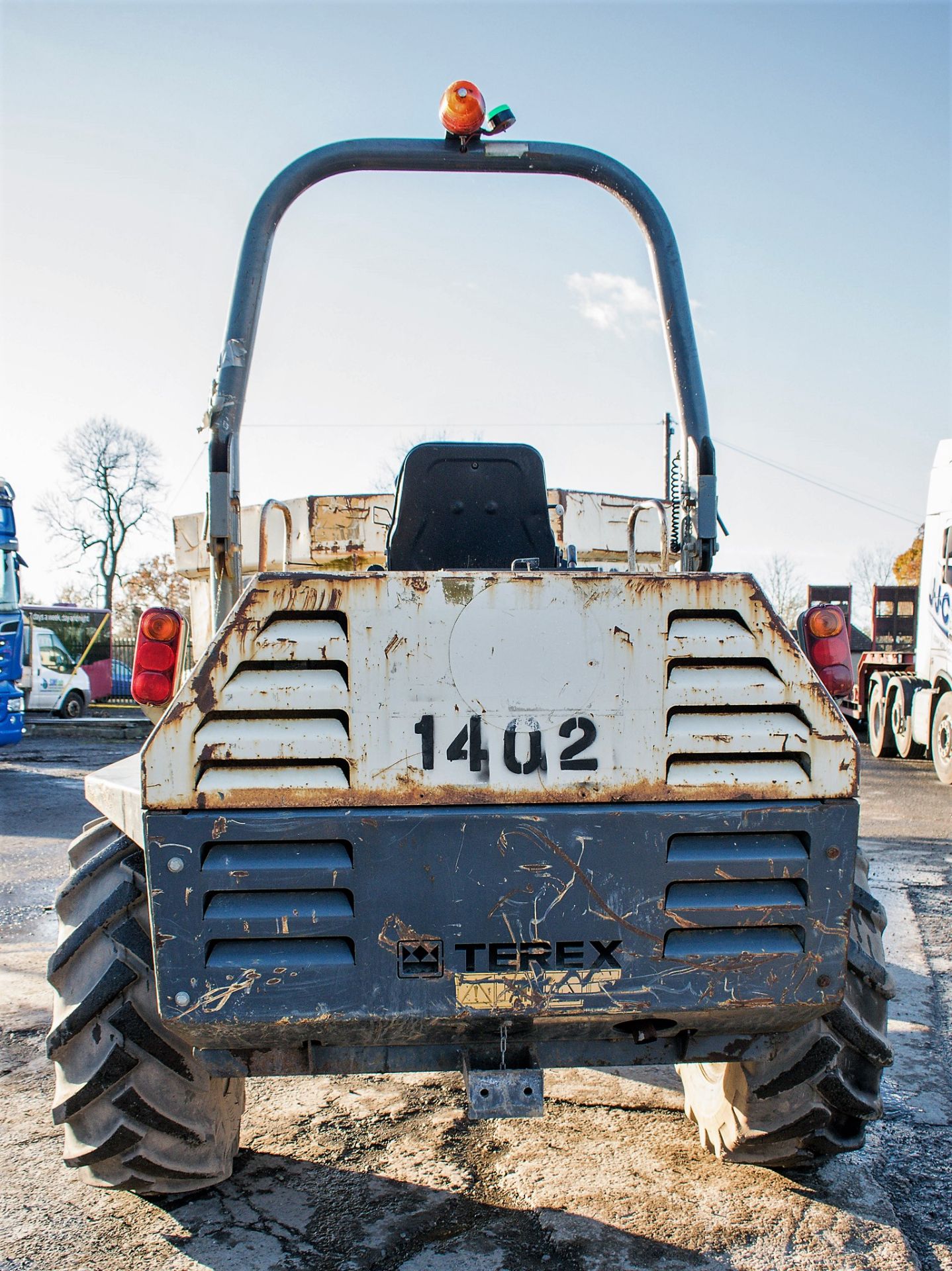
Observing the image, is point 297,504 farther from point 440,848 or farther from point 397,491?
point 440,848

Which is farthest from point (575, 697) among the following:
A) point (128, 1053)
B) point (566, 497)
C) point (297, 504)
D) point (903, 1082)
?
point (297, 504)

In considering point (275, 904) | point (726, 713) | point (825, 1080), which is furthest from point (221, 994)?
point (825, 1080)

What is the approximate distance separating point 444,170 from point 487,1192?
3092mm

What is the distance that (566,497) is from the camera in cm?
568

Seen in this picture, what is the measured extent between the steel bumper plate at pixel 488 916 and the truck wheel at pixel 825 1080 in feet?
1.71

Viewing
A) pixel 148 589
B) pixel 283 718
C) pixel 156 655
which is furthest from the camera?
pixel 148 589

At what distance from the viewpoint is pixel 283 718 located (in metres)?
2.27

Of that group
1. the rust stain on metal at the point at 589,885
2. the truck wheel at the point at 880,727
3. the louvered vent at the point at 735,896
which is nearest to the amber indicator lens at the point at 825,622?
the louvered vent at the point at 735,896

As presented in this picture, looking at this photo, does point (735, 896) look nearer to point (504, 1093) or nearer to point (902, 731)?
point (504, 1093)

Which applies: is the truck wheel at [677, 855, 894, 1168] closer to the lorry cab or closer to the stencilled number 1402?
the stencilled number 1402

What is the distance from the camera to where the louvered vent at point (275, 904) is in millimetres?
2260

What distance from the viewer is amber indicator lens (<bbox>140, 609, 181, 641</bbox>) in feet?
8.95

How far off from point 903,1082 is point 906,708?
1209cm

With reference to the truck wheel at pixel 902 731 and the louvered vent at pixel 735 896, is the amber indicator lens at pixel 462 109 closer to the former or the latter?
the louvered vent at pixel 735 896
